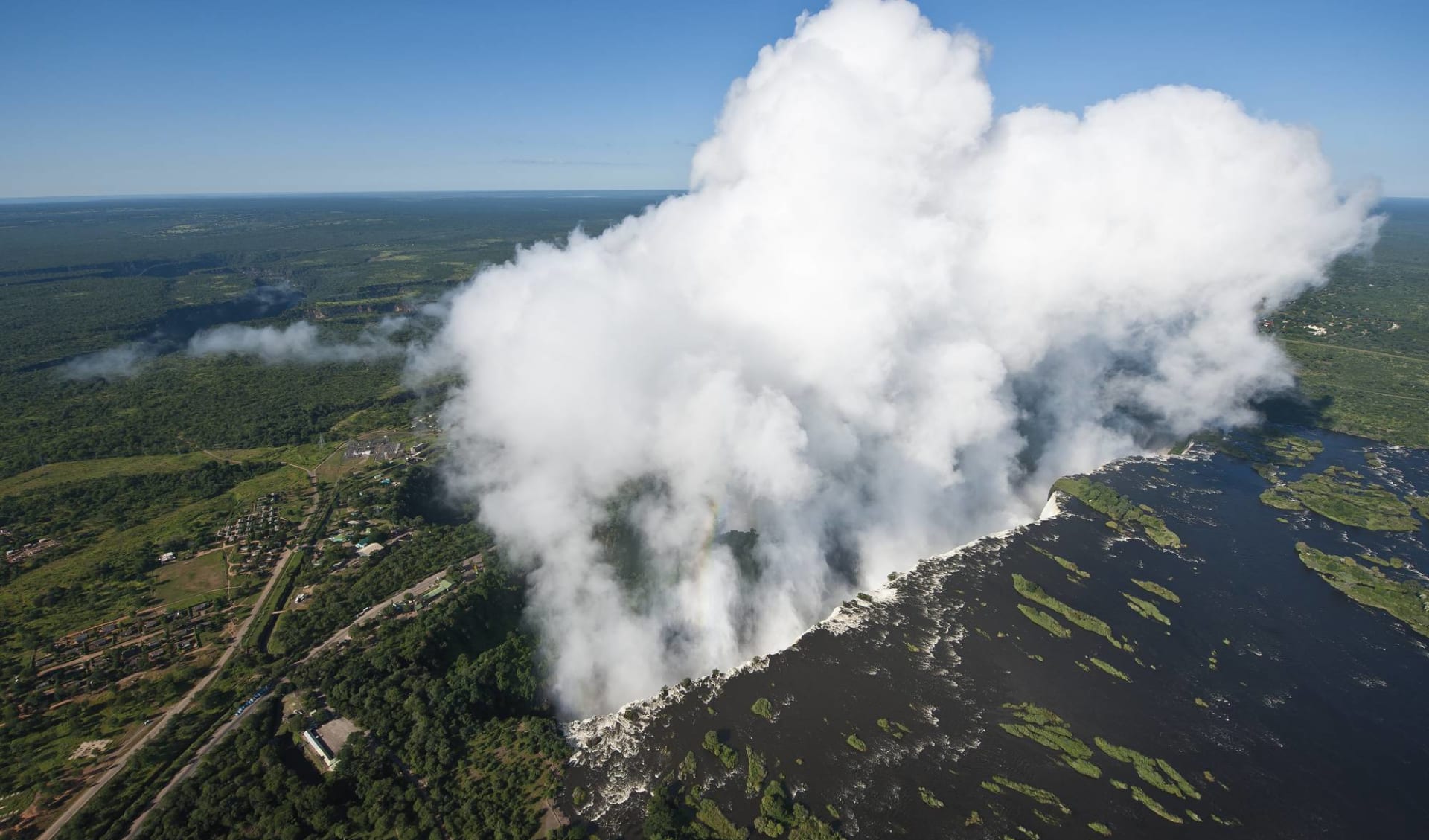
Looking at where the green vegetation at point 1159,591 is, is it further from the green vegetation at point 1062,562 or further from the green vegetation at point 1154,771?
the green vegetation at point 1154,771

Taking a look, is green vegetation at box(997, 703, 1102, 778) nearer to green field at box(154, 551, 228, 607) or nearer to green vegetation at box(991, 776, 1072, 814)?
green vegetation at box(991, 776, 1072, 814)

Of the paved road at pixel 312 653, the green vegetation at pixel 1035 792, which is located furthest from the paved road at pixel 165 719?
the green vegetation at pixel 1035 792

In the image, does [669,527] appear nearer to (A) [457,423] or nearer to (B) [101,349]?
(A) [457,423]

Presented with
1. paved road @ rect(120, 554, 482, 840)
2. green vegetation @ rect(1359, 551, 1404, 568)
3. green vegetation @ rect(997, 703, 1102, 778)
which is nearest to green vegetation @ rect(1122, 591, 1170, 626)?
green vegetation @ rect(997, 703, 1102, 778)

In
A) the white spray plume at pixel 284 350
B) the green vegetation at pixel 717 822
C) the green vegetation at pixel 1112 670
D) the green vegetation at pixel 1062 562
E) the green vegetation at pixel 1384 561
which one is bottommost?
the green vegetation at pixel 717 822

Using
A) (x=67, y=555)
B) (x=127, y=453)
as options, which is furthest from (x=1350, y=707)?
(x=127, y=453)

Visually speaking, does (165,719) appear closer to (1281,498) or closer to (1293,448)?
(1281,498)
